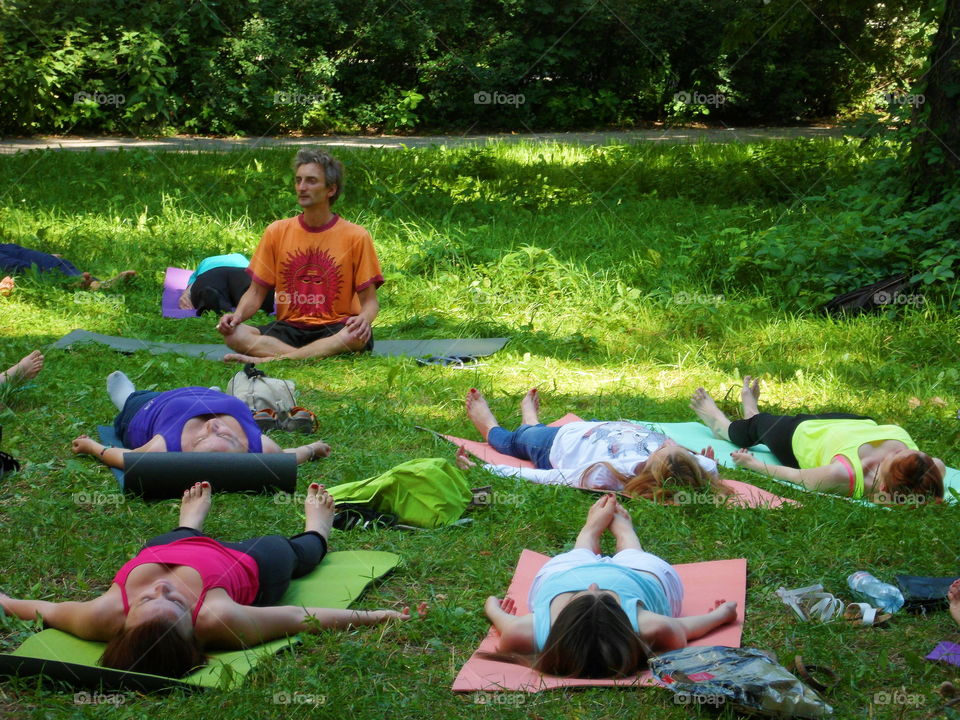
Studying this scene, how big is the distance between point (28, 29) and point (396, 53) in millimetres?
5403

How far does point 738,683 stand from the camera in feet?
9.13

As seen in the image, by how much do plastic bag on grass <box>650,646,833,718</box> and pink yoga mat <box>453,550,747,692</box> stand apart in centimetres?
11

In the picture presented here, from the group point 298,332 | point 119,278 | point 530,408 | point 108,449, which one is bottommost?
point 530,408

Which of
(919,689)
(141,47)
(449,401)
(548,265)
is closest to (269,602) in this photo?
(919,689)

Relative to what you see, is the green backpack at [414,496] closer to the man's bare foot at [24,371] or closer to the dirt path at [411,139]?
the man's bare foot at [24,371]

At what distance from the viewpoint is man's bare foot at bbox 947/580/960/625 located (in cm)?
331

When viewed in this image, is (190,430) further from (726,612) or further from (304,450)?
(726,612)

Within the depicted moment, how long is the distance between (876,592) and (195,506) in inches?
95.6

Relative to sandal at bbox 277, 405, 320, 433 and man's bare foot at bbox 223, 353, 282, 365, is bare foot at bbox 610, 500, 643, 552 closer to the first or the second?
sandal at bbox 277, 405, 320, 433

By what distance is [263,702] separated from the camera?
284 centimetres

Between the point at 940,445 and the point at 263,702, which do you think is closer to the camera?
the point at 263,702

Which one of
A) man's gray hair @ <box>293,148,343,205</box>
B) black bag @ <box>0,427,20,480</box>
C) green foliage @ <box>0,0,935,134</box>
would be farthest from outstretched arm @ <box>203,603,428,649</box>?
green foliage @ <box>0,0,935,134</box>

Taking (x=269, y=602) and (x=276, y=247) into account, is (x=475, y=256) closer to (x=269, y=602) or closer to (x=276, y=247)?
(x=276, y=247)

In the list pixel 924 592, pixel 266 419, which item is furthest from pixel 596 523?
pixel 266 419
